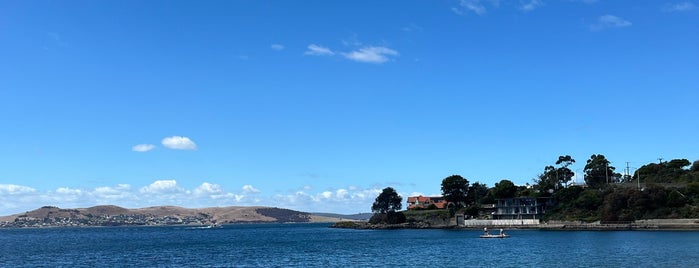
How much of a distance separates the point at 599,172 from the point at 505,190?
27406mm

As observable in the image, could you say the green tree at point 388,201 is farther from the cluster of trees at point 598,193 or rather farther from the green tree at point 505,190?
the green tree at point 505,190

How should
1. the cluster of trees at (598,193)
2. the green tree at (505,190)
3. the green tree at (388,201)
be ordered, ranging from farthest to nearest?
the green tree at (388,201) → the green tree at (505,190) → the cluster of trees at (598,193)

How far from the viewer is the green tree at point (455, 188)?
539ft

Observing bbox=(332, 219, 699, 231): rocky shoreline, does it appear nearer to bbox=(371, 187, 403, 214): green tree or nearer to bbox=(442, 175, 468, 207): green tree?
bbox=(442, 175, 468, 207): green tree

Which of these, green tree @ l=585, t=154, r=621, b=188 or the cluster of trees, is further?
green tree @ l=585, t=154, r=621, b=188

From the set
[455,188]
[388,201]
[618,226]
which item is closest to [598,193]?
[618,226]

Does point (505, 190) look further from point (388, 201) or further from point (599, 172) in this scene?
point (388, 201)

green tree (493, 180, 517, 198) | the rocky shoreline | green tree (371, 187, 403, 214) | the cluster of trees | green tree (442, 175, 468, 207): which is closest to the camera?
the rocky shoreline

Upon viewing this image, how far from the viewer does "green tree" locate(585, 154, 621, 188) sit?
519ft

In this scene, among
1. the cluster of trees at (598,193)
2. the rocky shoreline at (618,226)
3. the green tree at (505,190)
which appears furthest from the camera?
the green tree at (505,190)

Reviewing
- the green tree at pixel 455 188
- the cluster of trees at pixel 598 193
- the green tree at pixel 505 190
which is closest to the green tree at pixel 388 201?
the cluster of trees at pixel 598 193

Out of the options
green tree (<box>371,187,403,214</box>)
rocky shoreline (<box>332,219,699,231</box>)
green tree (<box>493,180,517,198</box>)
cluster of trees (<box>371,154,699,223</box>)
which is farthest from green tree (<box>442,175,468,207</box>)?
green tree (<box>371,187,403,214</box>)

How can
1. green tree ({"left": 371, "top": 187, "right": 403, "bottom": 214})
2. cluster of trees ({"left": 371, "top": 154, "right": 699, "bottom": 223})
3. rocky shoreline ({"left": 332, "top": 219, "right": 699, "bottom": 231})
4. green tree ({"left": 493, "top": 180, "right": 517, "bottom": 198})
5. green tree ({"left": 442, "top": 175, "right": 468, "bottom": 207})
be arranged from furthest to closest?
green tree ({"left": 371, "top": 187, "right": 403, "bottom": 214}) → green tree ({"left": 442, "top": 175, "right": 468, "bottom": 207}) → green tree ({"left": 493, "top": 180, "right": 517, "bottom": 198}) → cluster of trees ({"left": 371, "top": 154, "right": 699, "bottom": 223}) → rocky shoreline ({"left": 332, "top": 219, "right": 699, "bottom": 231})

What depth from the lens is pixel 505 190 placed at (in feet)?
498
